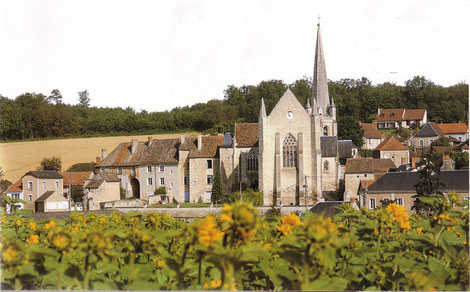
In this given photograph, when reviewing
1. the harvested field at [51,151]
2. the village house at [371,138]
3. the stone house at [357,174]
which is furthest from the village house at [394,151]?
the harvested field at [51,151]

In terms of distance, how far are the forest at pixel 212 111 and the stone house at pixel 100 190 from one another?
541 inches

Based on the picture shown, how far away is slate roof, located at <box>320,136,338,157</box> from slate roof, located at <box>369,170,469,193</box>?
1196 cm

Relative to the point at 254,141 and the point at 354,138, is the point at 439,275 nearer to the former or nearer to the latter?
the point at 254,141

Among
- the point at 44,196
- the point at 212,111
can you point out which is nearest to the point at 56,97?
the point at 212,111

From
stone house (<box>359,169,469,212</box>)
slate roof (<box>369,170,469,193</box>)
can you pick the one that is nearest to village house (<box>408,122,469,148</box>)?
slate roof (<box>369,170,469,193</box>)

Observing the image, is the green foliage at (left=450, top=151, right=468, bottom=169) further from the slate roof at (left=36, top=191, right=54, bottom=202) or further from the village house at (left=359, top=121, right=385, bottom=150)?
the slate roof at (left=36, top=191, right=54, bottom=202)

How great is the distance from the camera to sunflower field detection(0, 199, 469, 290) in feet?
16.2

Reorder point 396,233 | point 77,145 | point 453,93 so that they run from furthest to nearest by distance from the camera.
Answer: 1. point 453,93
2. point 77,145
3. point 396,233

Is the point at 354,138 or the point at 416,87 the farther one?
the point at 416,87

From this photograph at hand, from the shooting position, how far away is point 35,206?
57.9 m

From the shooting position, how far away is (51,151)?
86.3 meters

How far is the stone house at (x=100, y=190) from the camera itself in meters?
60.4

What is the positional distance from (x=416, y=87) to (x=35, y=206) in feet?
268

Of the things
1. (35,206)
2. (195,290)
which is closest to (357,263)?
(195,290)
